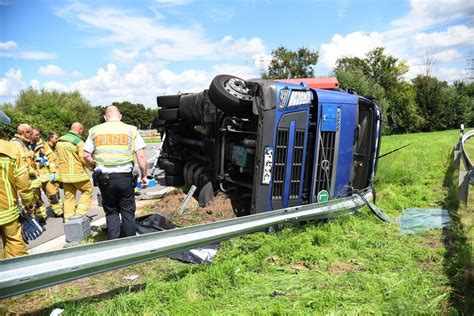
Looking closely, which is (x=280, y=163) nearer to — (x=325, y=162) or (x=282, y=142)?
(x=282, y=142)

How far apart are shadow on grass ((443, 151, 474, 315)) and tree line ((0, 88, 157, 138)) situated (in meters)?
14.1


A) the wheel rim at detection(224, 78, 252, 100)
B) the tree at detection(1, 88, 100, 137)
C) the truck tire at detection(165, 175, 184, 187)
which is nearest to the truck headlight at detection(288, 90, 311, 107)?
the wheel rim at detection(224, 78, 252, 100)

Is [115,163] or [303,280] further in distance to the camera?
[115,163]

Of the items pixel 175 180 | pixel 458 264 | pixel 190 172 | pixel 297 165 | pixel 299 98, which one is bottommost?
pixel 175 180

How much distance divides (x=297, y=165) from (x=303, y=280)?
1869mm

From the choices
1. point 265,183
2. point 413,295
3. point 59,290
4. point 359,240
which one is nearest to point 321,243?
point 359,240

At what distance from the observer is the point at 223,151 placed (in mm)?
5617

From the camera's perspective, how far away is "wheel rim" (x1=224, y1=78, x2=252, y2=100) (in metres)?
5.12

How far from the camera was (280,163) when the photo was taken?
4719 millimetres

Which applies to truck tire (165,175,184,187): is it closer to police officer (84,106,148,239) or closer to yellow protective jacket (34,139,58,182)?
yellow protective jacket (34,139,58,182)

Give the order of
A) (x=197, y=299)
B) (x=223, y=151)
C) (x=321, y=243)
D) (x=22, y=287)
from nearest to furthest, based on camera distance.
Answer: (x=22, y=287)
(x=197, y=299)
(x=321, y=243)
(x=223, y=151)

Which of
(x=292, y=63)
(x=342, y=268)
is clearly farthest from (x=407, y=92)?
(x=342, y=268)

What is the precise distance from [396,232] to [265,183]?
1.83m

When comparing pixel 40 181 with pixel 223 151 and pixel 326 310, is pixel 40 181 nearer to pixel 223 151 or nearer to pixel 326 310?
pixel 223 151
